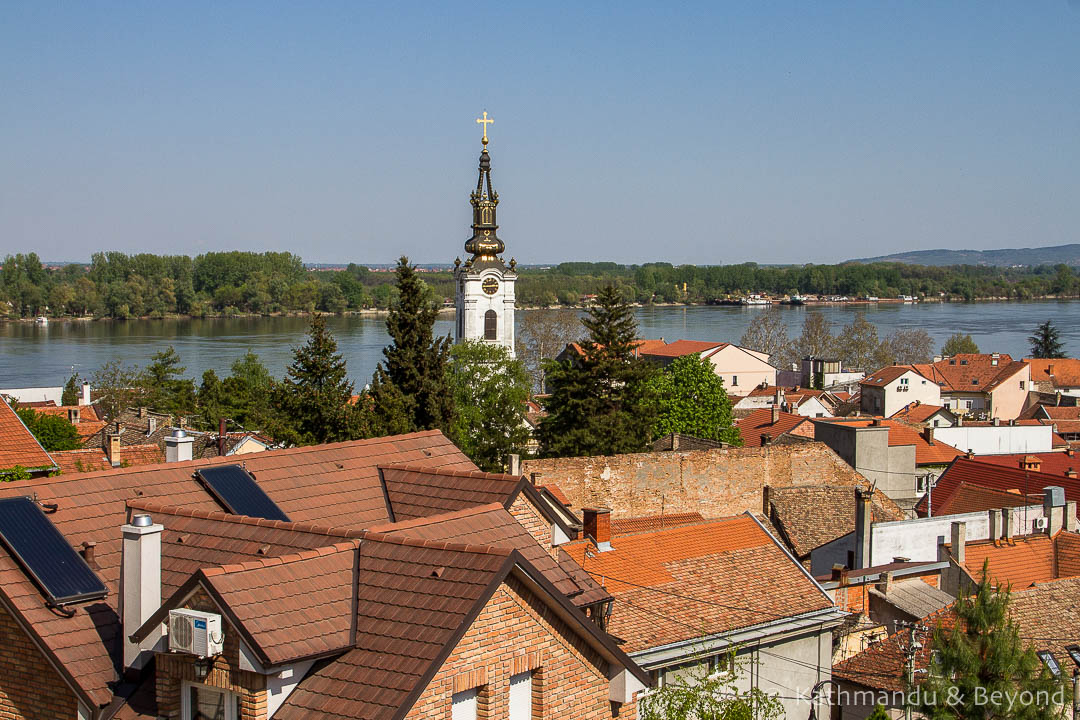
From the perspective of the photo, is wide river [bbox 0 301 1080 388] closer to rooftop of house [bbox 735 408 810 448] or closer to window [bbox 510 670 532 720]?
rooftop of house [bbox 735 408 810 448]

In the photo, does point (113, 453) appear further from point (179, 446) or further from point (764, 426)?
point (764, 426)

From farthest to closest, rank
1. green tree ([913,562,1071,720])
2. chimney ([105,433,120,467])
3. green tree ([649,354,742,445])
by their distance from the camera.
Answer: green tree ([649,354,742,445]) → chimney ([105,433,120,467]) → green tree ([913,562,1071,720])

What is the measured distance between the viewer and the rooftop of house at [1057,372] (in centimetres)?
6462

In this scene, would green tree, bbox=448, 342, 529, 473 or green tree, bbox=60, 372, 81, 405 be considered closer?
green tree, bbox=448, 342, 529, 473

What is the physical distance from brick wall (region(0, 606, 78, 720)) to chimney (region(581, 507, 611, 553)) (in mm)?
7105

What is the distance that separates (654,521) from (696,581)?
10298 mm

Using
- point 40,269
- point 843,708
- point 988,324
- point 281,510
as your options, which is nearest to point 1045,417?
point 843,708

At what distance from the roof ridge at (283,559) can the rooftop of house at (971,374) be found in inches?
2153

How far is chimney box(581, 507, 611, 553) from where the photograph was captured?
13891 millimetres

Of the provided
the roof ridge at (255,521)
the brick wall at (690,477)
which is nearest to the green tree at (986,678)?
the roof ridge at (255,521)

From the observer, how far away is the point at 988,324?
14988cm

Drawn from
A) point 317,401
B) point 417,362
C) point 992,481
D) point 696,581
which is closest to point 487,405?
point 417,362

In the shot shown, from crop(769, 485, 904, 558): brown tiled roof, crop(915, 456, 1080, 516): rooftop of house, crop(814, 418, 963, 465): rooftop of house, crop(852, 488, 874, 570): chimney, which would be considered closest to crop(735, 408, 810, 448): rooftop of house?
crop(814, 418, 963, 465): rooftop of house

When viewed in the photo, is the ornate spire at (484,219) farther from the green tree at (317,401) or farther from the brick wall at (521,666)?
the brick wall at (521,666)
